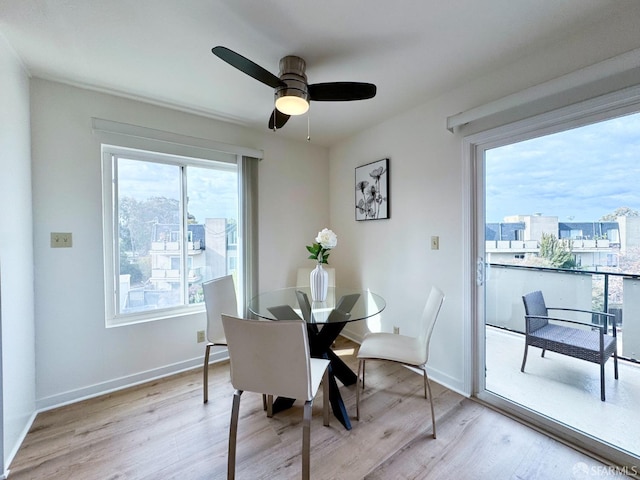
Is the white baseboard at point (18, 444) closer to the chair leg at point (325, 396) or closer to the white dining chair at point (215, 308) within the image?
the white dining chair at point (215, 308)

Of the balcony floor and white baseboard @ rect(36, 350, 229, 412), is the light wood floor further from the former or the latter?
the balcony floor

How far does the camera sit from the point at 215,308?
2131 mm

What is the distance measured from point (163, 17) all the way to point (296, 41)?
72cm

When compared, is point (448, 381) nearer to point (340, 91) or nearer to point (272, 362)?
point (272, 362)

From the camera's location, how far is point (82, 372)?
2078 mm

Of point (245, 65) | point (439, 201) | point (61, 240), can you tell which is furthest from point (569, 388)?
point (61, 240)

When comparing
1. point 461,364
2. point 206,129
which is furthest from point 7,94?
point 461,364

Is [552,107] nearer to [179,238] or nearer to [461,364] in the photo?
[461,364]

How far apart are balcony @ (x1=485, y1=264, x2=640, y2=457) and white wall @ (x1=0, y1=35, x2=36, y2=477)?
314 centimetres

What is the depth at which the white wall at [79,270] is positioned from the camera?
76.4 inches

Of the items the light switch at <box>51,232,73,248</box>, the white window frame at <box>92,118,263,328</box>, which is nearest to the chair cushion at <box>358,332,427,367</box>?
the white window frame at <box>92,118,263,328</box>

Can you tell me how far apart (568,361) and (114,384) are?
135 inches

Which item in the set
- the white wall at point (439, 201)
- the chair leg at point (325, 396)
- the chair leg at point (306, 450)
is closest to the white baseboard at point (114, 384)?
the chair leg at point (325, 396)

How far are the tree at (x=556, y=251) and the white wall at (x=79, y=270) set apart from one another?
115 inches
